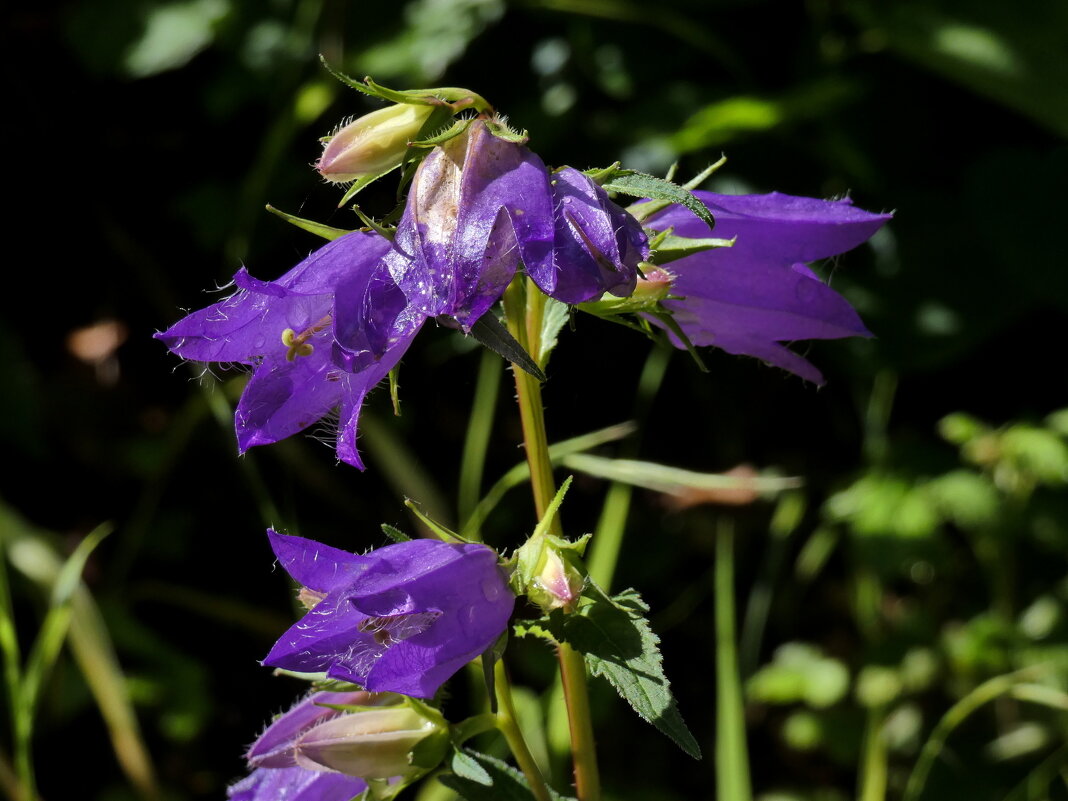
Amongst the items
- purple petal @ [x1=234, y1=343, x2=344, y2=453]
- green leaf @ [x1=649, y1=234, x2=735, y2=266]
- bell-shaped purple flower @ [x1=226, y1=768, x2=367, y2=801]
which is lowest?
bell-shaped purple flower @ [x1=226, y1=768, x2=367, y2=801]

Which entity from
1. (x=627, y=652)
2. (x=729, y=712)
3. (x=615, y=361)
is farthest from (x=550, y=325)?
(x=615, y=361)

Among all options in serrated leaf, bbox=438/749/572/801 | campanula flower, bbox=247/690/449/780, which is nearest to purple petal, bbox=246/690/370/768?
campanula flower, bbox=247/690/449/780

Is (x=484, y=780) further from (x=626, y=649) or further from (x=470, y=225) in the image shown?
(x=470, y=225)

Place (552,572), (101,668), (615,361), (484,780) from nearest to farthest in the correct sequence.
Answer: (552,572)
(484,780)
(101,668)
(615,361)

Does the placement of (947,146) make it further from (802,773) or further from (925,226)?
(802,773)

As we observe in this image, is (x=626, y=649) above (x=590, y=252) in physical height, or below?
below

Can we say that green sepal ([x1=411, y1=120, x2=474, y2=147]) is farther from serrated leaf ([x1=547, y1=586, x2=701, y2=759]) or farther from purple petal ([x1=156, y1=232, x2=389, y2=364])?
serrated leaf ([x1=547, y1=586, x2=701, y2=759])

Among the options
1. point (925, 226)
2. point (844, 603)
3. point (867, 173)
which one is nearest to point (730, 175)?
point (867, 173)
